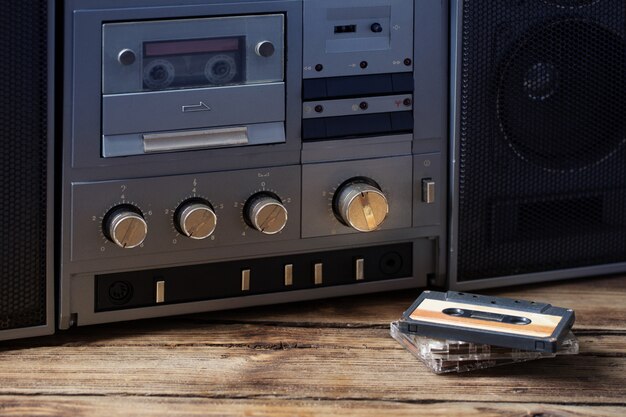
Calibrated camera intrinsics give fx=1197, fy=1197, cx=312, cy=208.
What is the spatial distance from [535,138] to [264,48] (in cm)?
34

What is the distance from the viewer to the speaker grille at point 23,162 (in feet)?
3.72

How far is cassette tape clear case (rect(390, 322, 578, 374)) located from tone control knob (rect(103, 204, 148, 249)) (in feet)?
0.90

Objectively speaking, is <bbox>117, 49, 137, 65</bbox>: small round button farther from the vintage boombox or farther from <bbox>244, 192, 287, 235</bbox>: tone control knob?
<bbox>244, 192, 287, 235</bbox>: tone control knob

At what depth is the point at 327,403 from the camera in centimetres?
110

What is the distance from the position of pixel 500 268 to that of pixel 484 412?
31 centimetres

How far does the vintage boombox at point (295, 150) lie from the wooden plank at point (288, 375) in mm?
64

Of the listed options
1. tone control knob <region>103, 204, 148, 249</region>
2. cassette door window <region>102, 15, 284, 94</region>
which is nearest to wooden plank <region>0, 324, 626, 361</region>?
tone control knob <region>103, 204, 148, 249</region>

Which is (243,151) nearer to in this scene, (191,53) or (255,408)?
(191,53)

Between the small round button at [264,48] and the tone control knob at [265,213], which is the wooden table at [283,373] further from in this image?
the small round button at [264,48]

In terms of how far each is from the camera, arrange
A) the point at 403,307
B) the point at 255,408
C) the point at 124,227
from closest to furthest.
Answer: the point at 255,408 → the point at 124,227 → the point at 403,307

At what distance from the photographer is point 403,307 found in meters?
1.34

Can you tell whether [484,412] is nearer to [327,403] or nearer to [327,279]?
[327,403]

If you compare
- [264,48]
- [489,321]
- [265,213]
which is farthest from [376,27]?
[489,321]

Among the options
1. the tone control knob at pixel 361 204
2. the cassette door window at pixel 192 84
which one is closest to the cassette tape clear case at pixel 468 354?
the tone control knob at pixel 361 204
